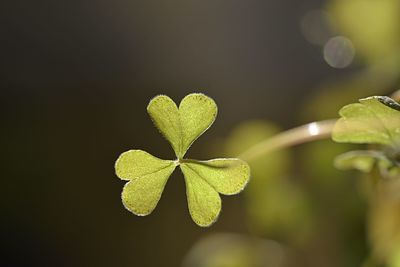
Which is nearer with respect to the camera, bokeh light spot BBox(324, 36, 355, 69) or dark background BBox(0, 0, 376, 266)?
bokeh light spot BBox(324, 36, 355, 69)

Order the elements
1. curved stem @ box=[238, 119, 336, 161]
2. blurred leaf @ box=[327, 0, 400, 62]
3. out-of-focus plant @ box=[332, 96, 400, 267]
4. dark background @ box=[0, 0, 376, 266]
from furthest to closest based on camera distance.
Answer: dark background @ box=[0, 0, 376, 266], blurred leaf @ box=[327, 0, 400, 62], curved stem @ box=[238, 119, 336, 161], out-of-focus plant @ box=[332, 96, 400, 267]

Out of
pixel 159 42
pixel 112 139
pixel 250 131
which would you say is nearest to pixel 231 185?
pixel 250 131

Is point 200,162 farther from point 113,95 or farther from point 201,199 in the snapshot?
point 113,95

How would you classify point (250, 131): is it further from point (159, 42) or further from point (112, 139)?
point (159, 42)

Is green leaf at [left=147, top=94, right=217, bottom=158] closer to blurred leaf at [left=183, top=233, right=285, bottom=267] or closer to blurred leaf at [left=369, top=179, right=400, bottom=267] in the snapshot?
blurred leaf at [left=369, top=179, right=400, bottom=267]

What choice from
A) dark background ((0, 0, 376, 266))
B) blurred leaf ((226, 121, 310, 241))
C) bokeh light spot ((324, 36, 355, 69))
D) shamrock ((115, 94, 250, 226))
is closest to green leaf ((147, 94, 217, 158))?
shamrock ((115, 94, 250, 226))

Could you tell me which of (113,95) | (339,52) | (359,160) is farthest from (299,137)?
(113,95)

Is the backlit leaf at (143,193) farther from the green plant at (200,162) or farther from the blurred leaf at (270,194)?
the blurred leaf at (270,194)

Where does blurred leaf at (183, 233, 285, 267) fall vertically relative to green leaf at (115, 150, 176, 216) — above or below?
below
